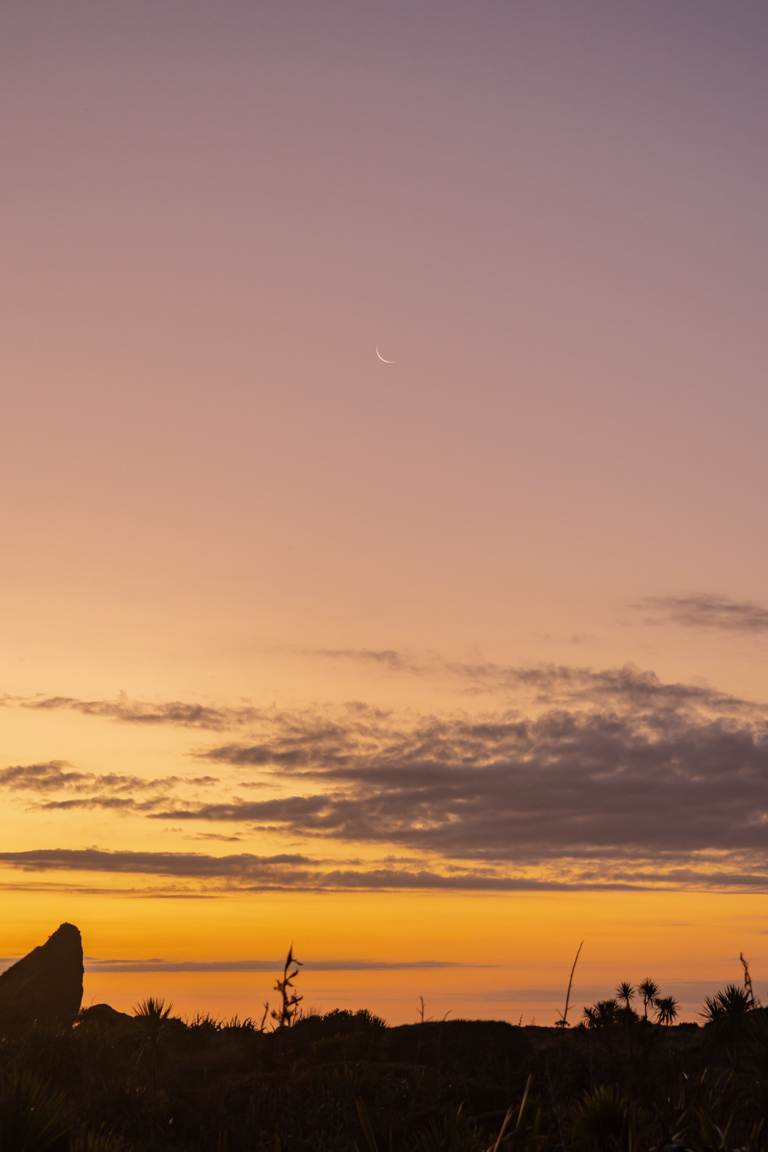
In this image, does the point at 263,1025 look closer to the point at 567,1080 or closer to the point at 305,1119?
the point at 305,1119

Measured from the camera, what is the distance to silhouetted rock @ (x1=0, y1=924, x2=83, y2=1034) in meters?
64.8

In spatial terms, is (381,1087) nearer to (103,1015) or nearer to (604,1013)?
(604,1013)

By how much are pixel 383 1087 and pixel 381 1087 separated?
0.12m

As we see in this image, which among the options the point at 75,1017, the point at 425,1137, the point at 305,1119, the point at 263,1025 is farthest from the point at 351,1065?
the point at 75,1017

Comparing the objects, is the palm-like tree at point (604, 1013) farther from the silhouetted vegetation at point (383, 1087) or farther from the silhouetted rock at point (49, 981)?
the silhouetted rock at point (49, 981)

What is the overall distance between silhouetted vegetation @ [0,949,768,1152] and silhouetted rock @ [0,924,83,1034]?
19.6 ft

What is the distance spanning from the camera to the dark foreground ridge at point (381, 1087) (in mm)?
10609

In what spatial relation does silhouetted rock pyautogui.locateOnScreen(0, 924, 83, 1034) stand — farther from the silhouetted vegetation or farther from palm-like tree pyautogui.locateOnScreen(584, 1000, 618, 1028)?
palm-like tree pyautogui.locateOnScreen(584, 1000, 618, 1028)

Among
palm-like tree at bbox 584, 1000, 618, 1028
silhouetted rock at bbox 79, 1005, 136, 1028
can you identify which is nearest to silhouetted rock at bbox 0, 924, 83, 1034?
silhouetted rock at bbox 79, 1005, 136, 1028

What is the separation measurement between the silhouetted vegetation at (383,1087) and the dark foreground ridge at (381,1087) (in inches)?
2.0

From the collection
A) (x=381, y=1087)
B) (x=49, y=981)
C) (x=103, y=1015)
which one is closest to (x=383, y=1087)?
(x=381, y=1087)

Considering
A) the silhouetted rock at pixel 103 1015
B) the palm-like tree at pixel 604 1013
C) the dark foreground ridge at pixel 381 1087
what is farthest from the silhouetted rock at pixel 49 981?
the palm-like tree at pixel 604 1013

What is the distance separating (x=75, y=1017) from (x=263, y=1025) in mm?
56283

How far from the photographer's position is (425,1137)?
32.6ft
